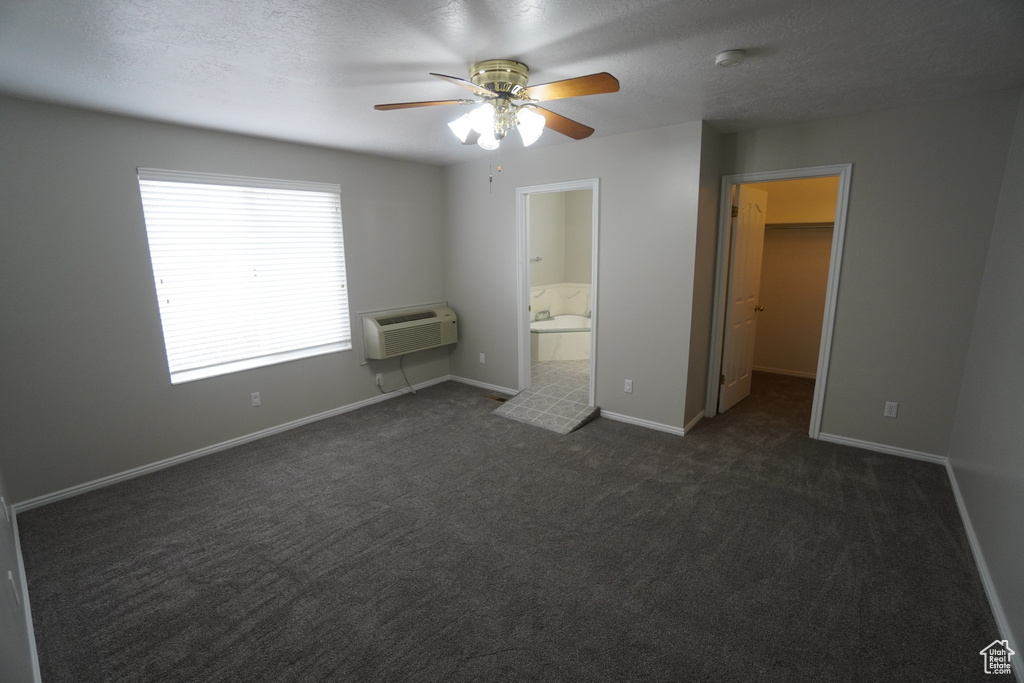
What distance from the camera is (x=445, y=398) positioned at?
468 centimetres

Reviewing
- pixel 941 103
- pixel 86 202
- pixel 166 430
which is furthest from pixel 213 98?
pixel 941 103

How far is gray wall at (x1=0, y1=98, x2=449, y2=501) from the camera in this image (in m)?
2.59

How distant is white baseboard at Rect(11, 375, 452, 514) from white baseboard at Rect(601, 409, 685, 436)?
2181mm

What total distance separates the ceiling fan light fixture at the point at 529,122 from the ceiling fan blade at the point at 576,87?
0.42 ft

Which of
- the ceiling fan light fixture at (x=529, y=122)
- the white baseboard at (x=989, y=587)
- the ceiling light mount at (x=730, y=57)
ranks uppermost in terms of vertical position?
the ceiling light mount at (x=730, y=57)

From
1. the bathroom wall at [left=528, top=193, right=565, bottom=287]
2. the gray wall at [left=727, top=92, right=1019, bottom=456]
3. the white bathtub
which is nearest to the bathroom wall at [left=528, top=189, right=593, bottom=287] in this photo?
the bathroom wall at [left=528, top=193, right=565, bottom=287]

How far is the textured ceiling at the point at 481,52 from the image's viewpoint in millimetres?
1661

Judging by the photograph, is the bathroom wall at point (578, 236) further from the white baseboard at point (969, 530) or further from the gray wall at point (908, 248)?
the white baseboard at point (969, 530)

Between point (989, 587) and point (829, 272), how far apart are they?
7.04ft

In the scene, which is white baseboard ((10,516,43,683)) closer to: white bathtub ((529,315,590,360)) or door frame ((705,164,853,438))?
door frame ((705,164,853,438))

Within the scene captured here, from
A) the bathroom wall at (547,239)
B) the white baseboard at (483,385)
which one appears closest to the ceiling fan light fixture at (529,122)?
the white baseboard at (483,385)

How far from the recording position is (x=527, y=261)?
4.46m

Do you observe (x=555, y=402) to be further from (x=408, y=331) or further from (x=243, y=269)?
(x=243, y=269)

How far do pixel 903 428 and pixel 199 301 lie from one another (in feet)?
17.1
